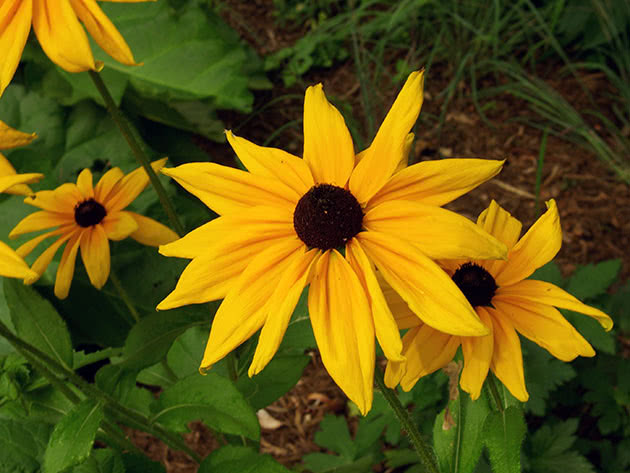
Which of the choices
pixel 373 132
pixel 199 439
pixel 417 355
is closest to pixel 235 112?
pixel 373 132

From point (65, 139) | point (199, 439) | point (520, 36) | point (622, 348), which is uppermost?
point (65, 139)

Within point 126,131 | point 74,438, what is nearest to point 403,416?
point 74,438

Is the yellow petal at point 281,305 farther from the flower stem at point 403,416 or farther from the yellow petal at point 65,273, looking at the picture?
the yellow petal at point 65,273

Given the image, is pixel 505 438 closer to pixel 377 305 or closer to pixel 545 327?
pixel 545 327

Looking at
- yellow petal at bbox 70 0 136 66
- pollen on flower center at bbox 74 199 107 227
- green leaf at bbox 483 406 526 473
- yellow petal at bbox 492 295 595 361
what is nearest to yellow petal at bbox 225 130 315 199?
yellow petal at bbox 70 0 136 66

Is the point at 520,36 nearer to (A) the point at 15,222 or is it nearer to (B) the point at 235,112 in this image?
(B) the point at 235,112

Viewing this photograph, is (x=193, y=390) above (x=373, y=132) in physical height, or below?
above
